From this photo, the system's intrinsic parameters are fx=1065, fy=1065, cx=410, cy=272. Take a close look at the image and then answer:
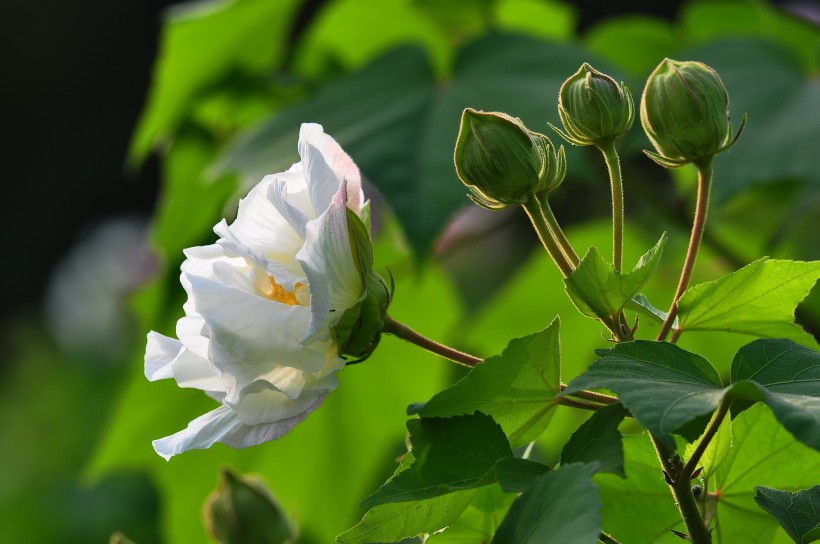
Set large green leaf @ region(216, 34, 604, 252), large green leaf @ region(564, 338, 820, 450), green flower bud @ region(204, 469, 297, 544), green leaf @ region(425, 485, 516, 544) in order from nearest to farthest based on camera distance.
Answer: large green leaf @ region(564, 338, 820, 450) < green leaf @ region(425, 485, 516, 544) < green flower bud @ region(204, 469, 297, 544) < large green leaf @ region(216, 34, 604, 252)

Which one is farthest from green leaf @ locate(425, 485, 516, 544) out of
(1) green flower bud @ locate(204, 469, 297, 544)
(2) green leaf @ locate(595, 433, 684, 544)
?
(1) green flower bud @ locate(204, 469, 297, 544)

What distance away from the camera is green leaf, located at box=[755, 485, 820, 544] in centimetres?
31

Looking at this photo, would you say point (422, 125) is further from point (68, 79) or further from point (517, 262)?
point (68, 79)

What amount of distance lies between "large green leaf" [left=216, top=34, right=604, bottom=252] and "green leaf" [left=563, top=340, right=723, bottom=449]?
12.7 inches

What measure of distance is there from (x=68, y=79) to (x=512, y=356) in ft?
13.9

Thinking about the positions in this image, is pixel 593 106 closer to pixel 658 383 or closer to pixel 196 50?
pixel 658 383

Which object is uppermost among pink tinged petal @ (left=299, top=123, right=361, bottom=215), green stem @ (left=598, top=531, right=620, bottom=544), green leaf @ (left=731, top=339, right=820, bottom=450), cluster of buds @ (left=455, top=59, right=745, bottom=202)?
cluster of buds @ (left=455, top=59, right=745, bottom=202)

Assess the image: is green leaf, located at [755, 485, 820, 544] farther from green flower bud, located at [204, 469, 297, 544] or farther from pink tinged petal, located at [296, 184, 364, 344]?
green flower bud, located at [204, 469, 297, 544]

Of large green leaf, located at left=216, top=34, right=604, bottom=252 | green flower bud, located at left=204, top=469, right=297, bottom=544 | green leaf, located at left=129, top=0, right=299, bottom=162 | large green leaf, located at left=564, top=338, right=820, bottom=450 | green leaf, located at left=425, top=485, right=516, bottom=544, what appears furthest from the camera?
green leaf, located at left=129, top=0, right=299, bottom=162

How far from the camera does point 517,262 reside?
233cm

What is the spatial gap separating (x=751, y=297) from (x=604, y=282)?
0.05 m

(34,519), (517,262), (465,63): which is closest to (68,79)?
(517,262)

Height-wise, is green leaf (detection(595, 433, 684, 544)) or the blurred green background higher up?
green leaf (detection(595, 433, 684, 544))

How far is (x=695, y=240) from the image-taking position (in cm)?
35
